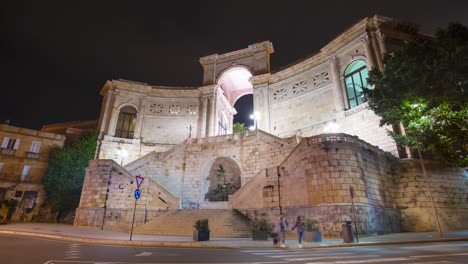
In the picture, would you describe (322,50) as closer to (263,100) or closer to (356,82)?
(356,82)

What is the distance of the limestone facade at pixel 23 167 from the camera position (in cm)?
2472

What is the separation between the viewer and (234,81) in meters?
36.4

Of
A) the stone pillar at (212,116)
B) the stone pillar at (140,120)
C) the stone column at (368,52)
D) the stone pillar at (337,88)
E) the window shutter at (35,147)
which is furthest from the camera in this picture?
the stone pillar at (212,116)

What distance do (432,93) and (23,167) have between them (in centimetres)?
3738

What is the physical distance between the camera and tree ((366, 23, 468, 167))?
42.3 feet

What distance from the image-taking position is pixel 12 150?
1019 inches

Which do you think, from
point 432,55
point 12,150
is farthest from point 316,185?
point 12,150

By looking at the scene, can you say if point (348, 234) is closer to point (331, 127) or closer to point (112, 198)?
point (331, 127)

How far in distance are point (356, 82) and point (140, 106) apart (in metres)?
25.9

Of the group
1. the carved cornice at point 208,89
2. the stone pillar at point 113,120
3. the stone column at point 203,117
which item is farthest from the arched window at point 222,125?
the stone pillar at point 113,120

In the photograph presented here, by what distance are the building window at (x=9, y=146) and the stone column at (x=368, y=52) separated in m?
37.6

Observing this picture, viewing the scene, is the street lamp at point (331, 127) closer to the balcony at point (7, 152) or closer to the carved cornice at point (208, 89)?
the carved cornice at point (208, 89)

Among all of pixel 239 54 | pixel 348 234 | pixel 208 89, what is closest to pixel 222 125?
pixel 208 89

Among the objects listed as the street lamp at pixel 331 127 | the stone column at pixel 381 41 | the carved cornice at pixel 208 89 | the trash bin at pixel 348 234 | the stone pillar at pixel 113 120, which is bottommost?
the trash bin at pixel 348 234
